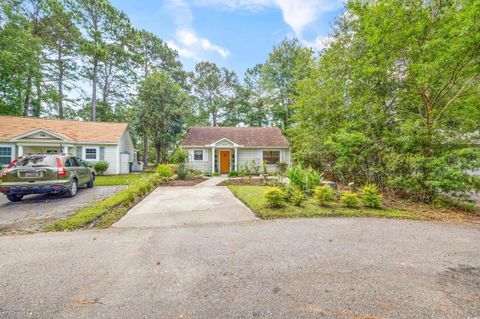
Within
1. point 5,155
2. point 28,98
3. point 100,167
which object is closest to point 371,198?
point 100,167

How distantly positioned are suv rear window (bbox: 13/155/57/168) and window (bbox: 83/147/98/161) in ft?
31.6

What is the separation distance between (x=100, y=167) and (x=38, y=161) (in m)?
9.02

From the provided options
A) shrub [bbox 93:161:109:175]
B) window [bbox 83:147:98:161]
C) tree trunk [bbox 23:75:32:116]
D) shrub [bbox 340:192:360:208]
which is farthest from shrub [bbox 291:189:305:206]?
tree trunk [bbox 23:75:32:116]

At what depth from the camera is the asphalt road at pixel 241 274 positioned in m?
1.93

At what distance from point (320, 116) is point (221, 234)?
940cm

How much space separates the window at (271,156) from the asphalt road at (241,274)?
13.4 meters

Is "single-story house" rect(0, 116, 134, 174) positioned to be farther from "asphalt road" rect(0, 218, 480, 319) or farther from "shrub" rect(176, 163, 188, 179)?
"asphalt road" rect(0, 218, 480, 319)

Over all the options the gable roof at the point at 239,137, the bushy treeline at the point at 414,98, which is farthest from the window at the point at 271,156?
the bushy treeline at the point at 414,98

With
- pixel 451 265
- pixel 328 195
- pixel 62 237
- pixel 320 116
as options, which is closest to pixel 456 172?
pixel 328 195

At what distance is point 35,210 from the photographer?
5.64m

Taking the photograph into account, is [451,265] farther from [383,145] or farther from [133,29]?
[133,29]

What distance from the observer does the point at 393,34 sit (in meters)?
6.91

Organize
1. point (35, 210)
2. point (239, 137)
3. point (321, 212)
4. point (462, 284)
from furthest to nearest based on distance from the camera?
point (239, 137)
point (35, 210)
point (321, 212)
point (462, 284)

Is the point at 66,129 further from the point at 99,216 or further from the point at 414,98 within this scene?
the point at 414,98
